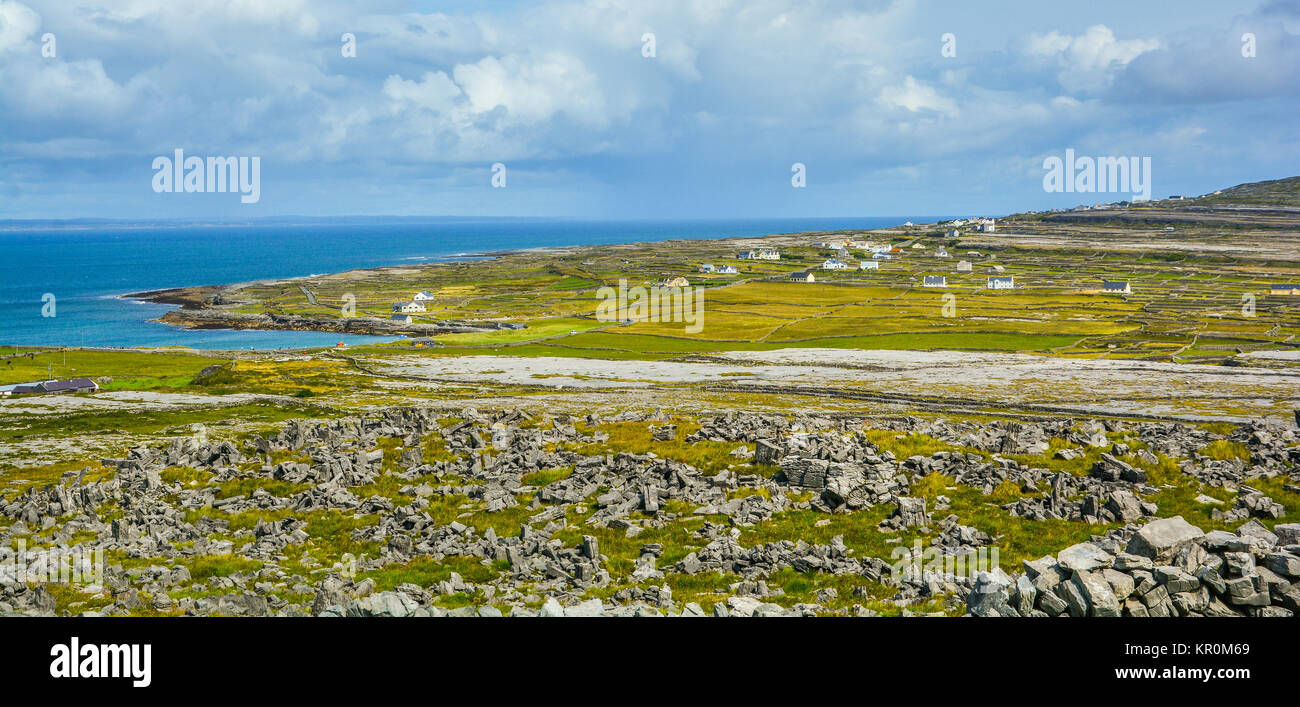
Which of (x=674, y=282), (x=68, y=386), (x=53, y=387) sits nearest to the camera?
(x=53, y=387)

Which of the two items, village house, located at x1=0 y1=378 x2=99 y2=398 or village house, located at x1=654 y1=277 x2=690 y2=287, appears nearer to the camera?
village house, located at x1=0 y1=378 x2=99 y2=398

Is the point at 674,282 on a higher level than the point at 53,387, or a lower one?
higher

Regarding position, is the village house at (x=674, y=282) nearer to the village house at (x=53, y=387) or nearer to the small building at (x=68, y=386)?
the small building at (x=68, y=386)

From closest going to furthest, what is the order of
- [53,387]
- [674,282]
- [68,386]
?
1. [53,387]
2. [68,386]
3. [674,282]

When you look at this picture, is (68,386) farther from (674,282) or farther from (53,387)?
(674,282)

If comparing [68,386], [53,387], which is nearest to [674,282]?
[68,386]

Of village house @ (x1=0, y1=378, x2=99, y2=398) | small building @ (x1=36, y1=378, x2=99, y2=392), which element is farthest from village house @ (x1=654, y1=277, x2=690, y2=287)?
village house @ (x1=0, y1=378, x2=99, y2=398)

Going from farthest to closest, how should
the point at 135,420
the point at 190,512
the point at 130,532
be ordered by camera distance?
the point at 135,420 < the point at 190,512 < the point at 130,532

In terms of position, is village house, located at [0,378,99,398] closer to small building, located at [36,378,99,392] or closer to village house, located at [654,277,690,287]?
small building, located at [36,378,99,392]

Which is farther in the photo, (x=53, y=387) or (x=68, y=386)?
(x=68, y=386)
